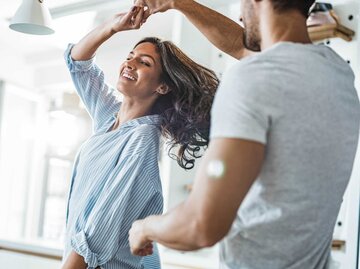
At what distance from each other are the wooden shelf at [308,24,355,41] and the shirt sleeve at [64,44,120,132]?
37.8 inches

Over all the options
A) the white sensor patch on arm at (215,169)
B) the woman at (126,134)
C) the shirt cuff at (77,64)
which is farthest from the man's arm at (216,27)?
the white sensor patch on arm at (215,169)

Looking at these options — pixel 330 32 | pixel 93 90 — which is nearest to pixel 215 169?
pixel 93 90

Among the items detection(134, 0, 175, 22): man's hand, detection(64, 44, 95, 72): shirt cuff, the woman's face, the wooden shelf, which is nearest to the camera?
detection(134, 0, 175, 22): man's hand

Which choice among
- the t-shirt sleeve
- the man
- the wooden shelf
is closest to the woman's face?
the man

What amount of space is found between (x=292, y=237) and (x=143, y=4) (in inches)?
34.0

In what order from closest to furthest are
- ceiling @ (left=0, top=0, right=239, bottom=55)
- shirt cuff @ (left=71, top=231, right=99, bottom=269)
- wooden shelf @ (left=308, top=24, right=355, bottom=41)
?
shirt cuff @ (left=71, top=231, right=99, bottom=269), wooden shelf @ (left=308, top=24, right=355, bottom=41), ceiling @ (left=0, top=0, right=239, bottom=55)

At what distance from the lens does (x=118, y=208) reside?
1.33 m

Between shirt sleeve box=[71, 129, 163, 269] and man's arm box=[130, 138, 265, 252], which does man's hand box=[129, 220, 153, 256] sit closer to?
man's arm box=[130, 138, 265, 252]

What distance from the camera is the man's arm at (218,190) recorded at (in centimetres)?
79

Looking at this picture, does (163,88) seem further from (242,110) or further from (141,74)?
(242,110)

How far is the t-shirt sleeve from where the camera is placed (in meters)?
0.80

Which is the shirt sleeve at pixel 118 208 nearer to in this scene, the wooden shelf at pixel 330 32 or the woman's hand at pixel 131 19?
the woman's hand at pixel 131 19

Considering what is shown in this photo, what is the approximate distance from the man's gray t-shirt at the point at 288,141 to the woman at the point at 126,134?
45cm

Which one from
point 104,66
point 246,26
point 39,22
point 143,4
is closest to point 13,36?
point 104,66
